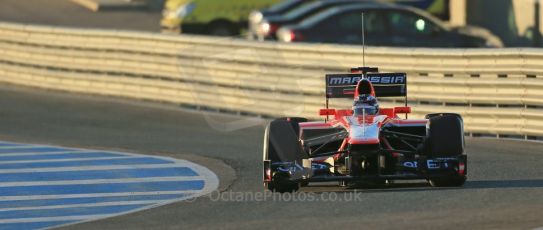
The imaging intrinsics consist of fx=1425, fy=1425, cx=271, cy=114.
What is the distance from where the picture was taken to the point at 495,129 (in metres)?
17.5

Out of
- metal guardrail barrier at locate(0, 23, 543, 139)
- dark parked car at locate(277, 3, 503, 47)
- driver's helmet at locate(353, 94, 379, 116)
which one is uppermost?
dark parked car at locate(277, 3, 503, 47)

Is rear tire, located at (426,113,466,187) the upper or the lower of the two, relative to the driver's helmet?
lower

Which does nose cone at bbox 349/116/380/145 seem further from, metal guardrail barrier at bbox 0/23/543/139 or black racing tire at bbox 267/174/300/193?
metal guardrail barrier at bbox 0/23/543/139

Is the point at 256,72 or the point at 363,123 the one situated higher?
the point at 256,72

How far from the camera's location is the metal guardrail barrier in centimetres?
1748

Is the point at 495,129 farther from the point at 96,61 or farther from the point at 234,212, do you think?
the point at 96,61

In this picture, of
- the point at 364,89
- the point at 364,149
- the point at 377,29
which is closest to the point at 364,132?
the point at 364,149

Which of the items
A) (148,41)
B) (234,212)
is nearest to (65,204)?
(234,212)

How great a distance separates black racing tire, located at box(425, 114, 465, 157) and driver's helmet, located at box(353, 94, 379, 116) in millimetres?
533

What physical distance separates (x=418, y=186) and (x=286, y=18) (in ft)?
62.7

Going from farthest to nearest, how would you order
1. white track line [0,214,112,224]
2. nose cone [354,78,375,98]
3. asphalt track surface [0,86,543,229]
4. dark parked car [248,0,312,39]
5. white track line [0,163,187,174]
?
dark parked car [248,0,312,39], white track line [0,163,187,174], nose cone [354,78,375,98], white track line [0,214,112,224], asphalt track surface [0,86,543,229]

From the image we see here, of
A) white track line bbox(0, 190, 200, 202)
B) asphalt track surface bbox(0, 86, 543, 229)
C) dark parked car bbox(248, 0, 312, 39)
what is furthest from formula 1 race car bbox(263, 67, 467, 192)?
dark parked car bbox(248, 0, 312, 39)

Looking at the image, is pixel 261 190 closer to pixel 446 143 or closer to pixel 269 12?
pixel 446 143

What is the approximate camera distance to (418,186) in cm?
1291
